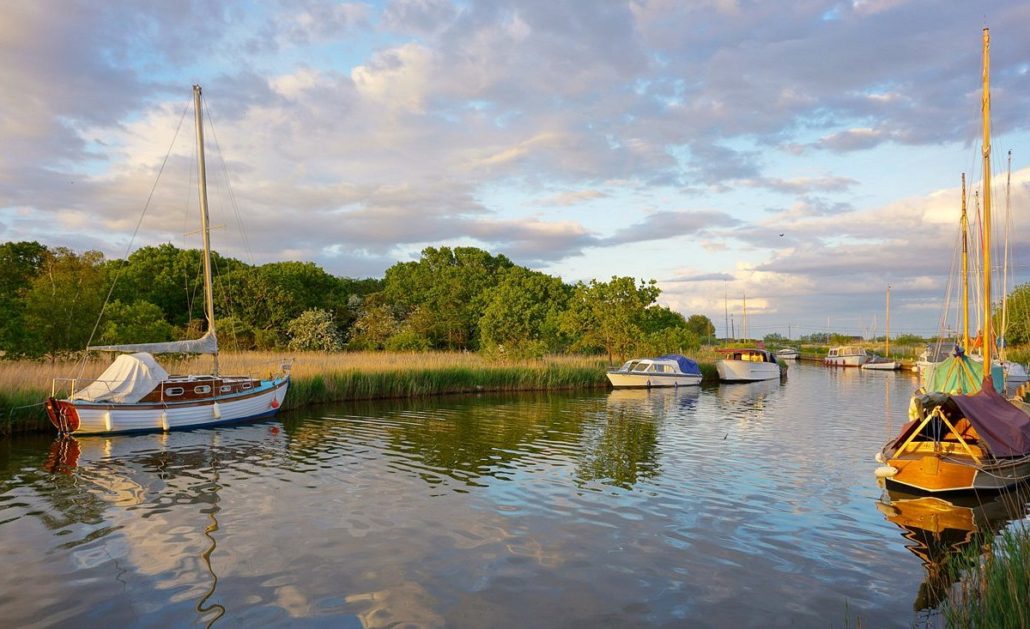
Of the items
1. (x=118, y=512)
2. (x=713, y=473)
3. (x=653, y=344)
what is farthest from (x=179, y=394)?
(x=653, y=344)

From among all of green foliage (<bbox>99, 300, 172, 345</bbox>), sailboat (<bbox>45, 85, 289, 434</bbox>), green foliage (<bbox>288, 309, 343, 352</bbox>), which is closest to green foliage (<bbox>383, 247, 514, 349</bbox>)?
green foliage (<bbox>288, 309, 343, 352</bbox>)

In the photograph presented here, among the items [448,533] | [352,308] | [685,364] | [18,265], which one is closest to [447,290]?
[352,308]

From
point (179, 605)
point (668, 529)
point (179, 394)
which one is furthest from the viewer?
point (179, 394)

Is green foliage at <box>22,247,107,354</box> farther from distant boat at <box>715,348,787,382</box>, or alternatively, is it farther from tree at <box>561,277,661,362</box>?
distant boat at <box>715,348,787,382</box>

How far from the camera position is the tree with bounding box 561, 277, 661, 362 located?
51250mm

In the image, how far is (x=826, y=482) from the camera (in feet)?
49.7

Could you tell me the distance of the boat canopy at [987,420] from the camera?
1363cm

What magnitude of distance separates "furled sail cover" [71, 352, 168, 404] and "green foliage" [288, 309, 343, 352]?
26.9m

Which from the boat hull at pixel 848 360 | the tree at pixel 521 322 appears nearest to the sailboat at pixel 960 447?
the tree at pixel 521 322

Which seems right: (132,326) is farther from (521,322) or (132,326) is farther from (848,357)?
(848,357)

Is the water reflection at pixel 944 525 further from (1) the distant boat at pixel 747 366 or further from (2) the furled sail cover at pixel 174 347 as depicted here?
(1) the distant boat at pixel 747 366

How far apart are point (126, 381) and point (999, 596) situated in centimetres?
2329

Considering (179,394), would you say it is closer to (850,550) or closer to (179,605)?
(179,605)

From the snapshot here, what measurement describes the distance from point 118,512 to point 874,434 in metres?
23.2
